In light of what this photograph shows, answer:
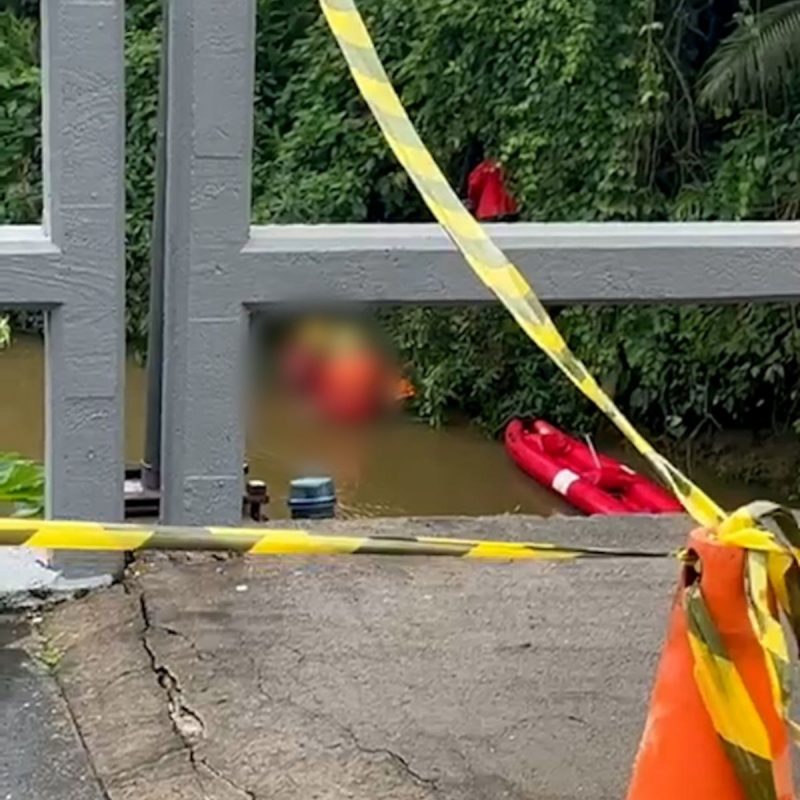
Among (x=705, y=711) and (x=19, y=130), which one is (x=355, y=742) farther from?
(x=19, y=130)

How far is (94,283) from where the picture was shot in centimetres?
443

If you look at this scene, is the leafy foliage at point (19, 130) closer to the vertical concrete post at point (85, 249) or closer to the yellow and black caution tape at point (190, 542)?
Answer: the vertical concrete post at point (85, 249)

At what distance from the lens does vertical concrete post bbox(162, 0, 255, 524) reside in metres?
4.47

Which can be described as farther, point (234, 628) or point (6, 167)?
point (6, 167)

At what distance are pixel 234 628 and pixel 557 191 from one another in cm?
941

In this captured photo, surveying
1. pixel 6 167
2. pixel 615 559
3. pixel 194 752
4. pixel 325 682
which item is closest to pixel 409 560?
pixel 615 559

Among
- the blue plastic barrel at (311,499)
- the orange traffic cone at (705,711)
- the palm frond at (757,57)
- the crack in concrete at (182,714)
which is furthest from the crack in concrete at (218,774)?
the palm frond at (757,57)

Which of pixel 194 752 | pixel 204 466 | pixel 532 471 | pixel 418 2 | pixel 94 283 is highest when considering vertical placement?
pixel 418 2

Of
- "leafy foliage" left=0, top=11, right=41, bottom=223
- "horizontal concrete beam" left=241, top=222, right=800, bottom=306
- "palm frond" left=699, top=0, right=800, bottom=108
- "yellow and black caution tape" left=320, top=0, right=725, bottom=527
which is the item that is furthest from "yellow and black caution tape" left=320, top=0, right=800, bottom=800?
"palm frond" left=699, top=0, right=800, bottom=108

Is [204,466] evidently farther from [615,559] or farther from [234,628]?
[615,559]

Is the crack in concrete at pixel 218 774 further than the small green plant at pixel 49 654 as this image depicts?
No

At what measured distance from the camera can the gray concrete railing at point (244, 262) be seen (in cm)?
450

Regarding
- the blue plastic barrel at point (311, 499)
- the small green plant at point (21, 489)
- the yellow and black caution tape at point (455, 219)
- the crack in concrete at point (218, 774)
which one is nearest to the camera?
the yellow and black caution tape at point (455, 219)

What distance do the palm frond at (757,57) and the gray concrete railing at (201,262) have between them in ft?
21.6
